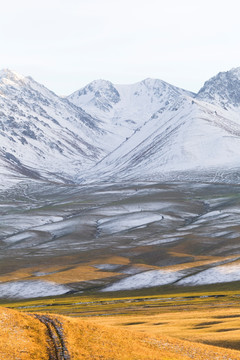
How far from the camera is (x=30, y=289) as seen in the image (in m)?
132

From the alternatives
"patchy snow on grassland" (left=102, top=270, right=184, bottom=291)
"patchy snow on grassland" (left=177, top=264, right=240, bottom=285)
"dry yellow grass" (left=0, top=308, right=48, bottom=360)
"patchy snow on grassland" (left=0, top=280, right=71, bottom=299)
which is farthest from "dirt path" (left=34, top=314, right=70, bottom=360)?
"patchy snow on grassland" (left=0, top=280, right=71, bottom=299)

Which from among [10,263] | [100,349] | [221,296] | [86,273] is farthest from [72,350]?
[10,263]

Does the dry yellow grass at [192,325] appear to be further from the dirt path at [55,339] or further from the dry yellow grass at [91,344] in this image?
the dirt path at [55,339]

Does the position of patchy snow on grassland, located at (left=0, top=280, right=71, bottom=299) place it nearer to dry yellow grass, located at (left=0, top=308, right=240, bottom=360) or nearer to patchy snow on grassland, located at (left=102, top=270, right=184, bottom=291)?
patchy snow on grassland, located at (left=102, top=270, right=184, bottom=291)

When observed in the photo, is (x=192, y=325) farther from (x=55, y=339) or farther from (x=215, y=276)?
(x=215, y=276)

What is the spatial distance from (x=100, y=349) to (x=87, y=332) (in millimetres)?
3193

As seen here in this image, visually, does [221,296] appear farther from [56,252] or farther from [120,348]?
[56,252]

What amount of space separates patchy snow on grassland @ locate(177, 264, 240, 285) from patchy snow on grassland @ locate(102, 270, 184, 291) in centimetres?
420

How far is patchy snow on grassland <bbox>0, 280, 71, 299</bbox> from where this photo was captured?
12838 cm

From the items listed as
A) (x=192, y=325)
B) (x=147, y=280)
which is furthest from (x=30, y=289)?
(x=192, y=325)

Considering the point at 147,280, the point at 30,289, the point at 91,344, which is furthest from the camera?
the point at 30,289

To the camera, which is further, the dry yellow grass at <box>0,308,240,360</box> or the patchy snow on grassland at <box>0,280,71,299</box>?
the patchy snow on grassland at <box>0,280,71,299</box>

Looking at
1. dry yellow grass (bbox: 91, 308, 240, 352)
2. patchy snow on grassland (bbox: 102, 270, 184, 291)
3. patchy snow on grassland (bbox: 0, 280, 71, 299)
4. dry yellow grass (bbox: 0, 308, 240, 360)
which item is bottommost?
patchy snow on grassland (bbox: 0, 280, 71, 299)

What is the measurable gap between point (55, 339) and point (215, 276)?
8711cm
